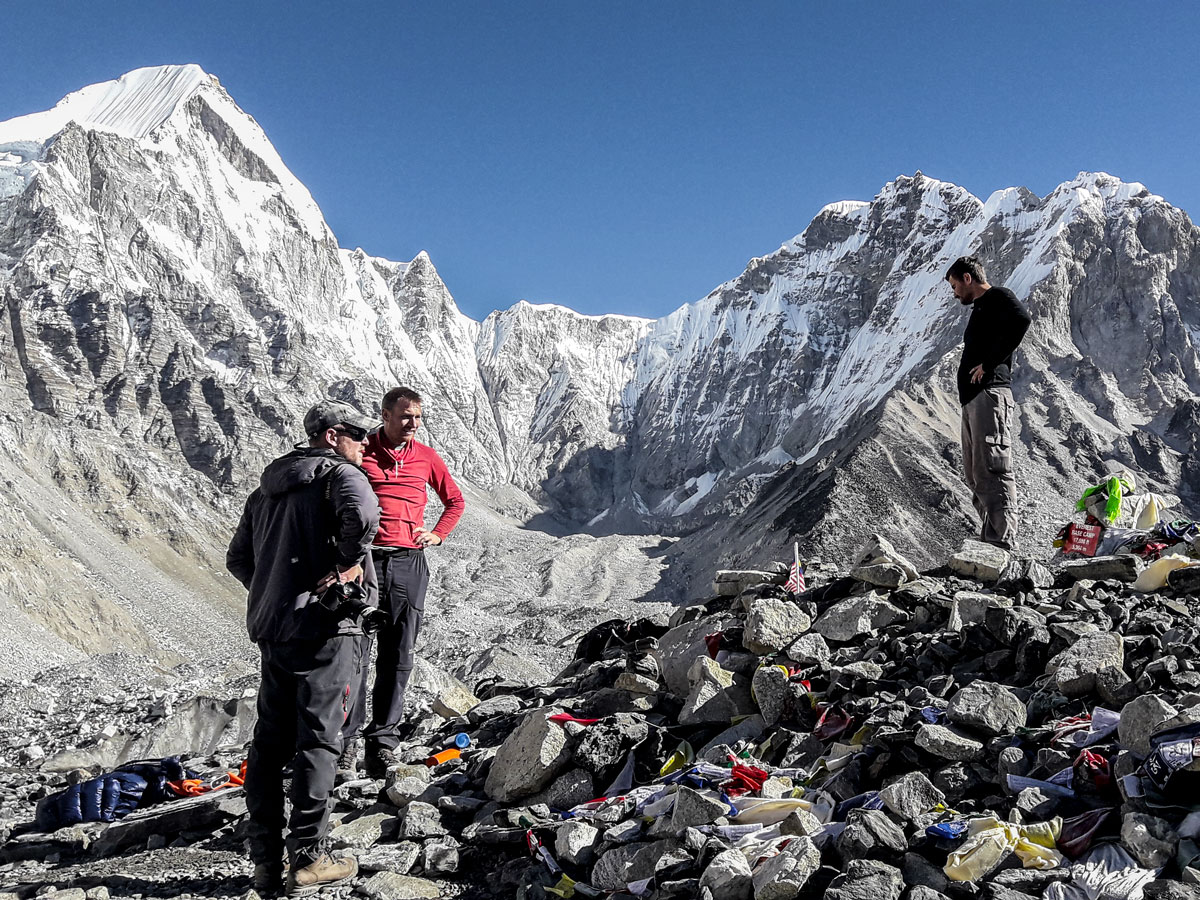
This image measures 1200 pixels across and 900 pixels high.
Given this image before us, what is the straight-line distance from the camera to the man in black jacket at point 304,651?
428 cm

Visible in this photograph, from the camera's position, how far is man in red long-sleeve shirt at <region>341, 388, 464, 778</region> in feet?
19.1

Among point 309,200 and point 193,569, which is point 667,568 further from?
point 309,200

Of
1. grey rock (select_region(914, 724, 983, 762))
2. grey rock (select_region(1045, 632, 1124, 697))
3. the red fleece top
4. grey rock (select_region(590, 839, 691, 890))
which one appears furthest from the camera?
the red fleece top

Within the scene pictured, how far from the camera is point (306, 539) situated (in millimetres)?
4387

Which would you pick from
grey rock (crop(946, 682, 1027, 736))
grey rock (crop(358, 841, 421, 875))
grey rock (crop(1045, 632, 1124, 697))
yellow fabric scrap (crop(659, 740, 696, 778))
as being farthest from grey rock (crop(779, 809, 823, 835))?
grey rock (crop(358, 841, 421, 875))

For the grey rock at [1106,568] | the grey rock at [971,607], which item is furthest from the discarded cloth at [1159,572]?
the grey rock at [971,607]

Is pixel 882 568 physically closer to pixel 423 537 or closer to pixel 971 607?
pixel 971 607

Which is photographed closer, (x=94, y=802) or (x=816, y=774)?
(x=816, y=774)

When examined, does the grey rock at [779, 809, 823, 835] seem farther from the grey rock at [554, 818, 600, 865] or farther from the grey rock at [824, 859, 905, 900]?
the grey rock at [554, 818, 600, 865]

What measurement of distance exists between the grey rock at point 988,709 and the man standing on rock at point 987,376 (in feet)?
10.2

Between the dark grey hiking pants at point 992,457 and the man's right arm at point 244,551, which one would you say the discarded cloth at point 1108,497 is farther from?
the man's right arm at point 244,551

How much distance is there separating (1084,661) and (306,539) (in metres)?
4.55

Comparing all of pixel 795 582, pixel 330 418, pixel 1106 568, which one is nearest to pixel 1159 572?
pixel 1106 568

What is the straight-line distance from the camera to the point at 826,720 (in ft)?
17.6
